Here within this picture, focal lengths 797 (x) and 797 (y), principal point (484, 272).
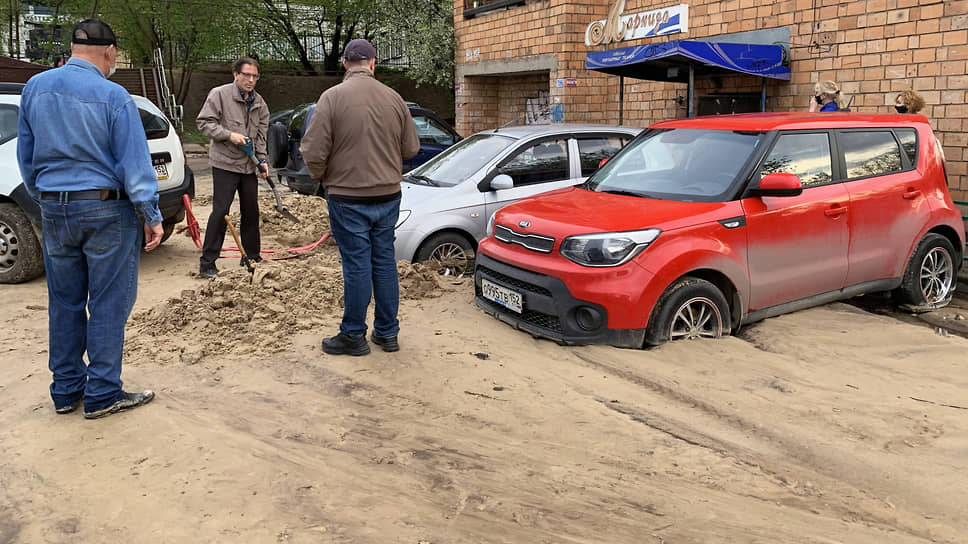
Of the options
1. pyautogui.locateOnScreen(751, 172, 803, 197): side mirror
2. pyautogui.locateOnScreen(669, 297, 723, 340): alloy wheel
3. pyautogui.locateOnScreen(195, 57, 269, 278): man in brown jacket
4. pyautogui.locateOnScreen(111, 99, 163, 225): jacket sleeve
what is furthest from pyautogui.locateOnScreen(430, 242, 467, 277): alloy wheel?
pyautogui.locateOnScreen(111, 99, 163, 225): jacket sleeve

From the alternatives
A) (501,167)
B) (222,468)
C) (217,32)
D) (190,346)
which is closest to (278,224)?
(501,167)

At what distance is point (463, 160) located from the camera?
795cm

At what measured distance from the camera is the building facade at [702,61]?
915 cm

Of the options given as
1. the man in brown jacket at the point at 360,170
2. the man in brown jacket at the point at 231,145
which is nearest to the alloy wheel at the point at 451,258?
the man in brown jacket at the point at 231,145

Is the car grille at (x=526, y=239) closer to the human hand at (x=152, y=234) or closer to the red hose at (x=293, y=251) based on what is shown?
the human hand at (x=152, y=234)

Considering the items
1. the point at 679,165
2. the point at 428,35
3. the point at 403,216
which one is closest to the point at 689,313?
the point at 679,165

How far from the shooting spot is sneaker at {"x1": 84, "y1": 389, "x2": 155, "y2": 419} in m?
4.16

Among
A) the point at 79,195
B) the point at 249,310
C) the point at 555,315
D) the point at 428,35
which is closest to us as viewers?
the point at 79,195

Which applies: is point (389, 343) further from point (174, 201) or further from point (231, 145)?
point (174, 201)

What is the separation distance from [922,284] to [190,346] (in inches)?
228

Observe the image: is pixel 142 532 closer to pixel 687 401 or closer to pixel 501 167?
pixel 687 401

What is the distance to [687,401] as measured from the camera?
4.52 meters

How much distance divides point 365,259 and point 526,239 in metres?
1.17

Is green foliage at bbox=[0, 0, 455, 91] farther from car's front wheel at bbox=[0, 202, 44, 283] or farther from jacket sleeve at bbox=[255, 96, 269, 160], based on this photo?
car's front wheel at bbox=[0, 202, 44, 283]
